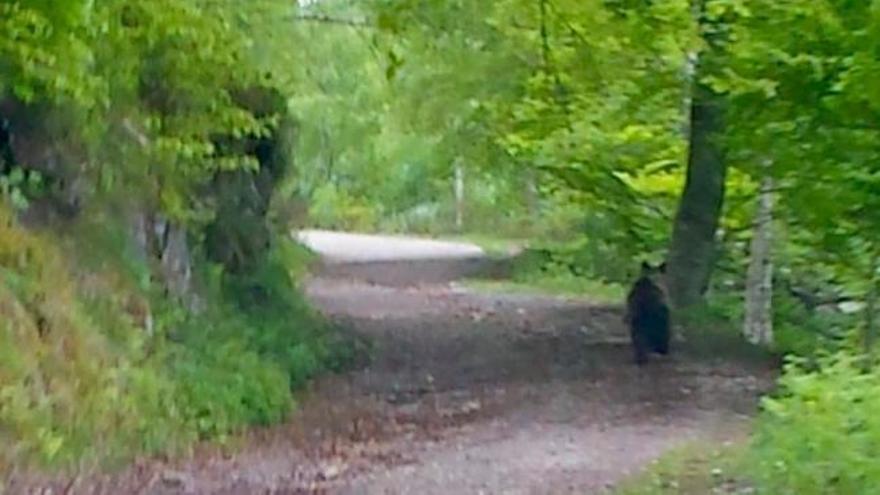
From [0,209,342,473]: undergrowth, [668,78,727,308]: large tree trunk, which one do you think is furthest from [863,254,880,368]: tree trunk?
[668,78,727,308]: large tree trunk

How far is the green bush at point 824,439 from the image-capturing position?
8.59 metres

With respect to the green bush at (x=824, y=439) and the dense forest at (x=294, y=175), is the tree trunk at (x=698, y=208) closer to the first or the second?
the dense forest at (x=294, y=175)

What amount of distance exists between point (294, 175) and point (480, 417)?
1015cm

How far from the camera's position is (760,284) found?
22.4 meters

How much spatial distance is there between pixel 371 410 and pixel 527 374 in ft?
9.63

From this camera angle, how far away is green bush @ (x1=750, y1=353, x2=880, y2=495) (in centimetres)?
859

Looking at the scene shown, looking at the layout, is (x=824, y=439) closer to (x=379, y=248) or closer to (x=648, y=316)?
(x=648, y=316)

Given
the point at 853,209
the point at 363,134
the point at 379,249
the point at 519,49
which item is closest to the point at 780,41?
the point at 853,209

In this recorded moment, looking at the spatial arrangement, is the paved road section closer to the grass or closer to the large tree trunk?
the large tree trunk

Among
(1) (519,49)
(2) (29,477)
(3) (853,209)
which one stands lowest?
(2) (29,477)

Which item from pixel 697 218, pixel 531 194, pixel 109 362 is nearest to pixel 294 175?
pixel 697 218

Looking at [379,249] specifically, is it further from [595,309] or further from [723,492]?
[723,492]

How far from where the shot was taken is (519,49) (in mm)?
18828

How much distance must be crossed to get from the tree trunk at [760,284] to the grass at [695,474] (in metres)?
7.99
